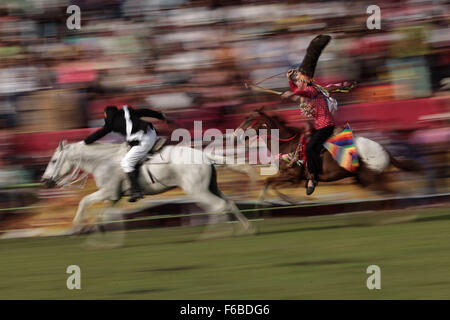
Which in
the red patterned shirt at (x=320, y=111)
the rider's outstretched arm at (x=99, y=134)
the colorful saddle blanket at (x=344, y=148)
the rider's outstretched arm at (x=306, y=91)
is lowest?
the colorful saddle blanket at (x=344, y=148)

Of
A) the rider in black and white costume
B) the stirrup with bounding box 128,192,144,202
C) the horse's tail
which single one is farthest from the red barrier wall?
the stirrup with bounding box 128,192,144,202

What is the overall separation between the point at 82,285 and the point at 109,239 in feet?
8.50

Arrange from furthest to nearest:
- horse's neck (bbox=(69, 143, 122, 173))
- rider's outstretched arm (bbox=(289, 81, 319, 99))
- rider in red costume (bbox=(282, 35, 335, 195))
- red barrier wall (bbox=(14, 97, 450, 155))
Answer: red barrier wall (bbox=(14, 97, 450, 155)) < horse's neck (bbox=(69, 143, 122, 173)) < rider in red costume (bbox=(282, 35, 335, 195)) < rider's outstretched arm (bbox=(289, 81, 319, 99))

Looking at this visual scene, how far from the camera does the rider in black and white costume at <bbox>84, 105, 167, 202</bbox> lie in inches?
339

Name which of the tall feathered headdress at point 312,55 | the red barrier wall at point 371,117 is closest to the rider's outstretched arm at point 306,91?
the tall feathered headdress at point 312,55

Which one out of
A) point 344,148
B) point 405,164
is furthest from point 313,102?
point 405,164

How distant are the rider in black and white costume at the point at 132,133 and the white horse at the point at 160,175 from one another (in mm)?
124

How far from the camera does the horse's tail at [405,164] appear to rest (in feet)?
30.9

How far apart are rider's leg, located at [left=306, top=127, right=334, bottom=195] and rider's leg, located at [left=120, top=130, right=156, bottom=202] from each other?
1861 mm

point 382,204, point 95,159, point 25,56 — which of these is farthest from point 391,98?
point 25,56

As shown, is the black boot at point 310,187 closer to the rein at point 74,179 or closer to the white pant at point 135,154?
the white pant at point 135,154

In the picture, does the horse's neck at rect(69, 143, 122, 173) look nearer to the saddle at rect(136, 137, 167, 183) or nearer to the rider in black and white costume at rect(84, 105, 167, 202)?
the rider in black and white costume at rect(84, 105, 167, 202)

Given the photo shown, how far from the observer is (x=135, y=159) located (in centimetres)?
870

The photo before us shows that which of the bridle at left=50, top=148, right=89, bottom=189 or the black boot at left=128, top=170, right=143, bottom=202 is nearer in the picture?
the black boot at left=128, top=170, right=143, bottom=202
